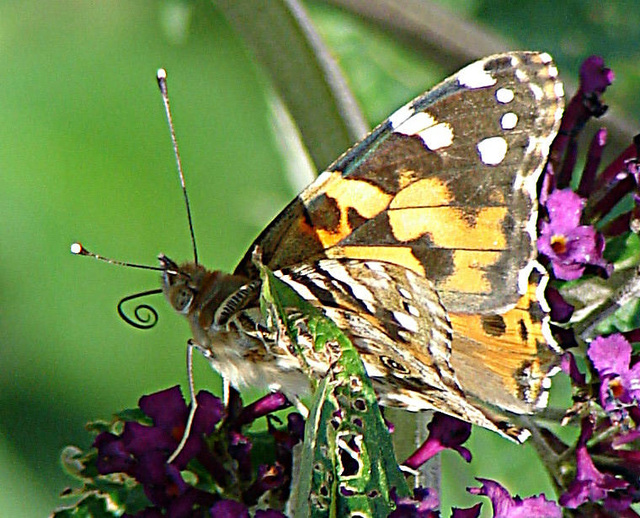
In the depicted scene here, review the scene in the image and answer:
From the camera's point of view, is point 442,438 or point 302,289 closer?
point 302,289

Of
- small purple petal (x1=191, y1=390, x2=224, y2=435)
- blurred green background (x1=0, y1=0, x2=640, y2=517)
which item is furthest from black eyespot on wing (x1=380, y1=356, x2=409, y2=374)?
blurred green background (x1=0, y1=0, x2=640, y2=517)

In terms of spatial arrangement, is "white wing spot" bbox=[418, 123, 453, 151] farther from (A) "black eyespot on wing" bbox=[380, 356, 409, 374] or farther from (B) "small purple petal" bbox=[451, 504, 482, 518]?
(B) "small purple petal" bbox=[451, 504, 482, 518]

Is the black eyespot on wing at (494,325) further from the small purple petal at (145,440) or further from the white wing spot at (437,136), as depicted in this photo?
the small purple petal at (145,440)

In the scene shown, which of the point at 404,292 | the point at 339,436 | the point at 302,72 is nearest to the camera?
the point at 339,436

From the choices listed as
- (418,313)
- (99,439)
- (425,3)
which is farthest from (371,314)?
(425,3)

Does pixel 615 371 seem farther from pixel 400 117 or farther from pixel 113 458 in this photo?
pixel 113 458

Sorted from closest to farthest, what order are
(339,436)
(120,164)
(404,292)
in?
(339,436) < (404,292) < (120,164)

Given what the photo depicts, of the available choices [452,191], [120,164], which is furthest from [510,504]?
[120,164]
